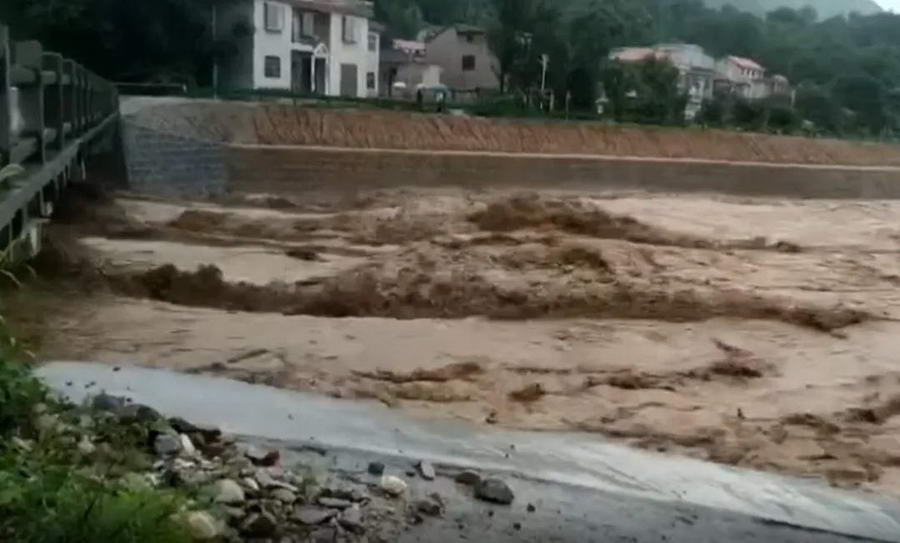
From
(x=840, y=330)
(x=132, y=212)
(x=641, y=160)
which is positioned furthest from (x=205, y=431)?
(x=641, y=160)

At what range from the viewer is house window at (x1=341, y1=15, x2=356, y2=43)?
56688mm

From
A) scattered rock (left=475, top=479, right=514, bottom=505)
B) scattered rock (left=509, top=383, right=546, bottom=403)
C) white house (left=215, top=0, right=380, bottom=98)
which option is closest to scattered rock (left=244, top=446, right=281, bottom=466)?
scattered rock (left=475, top=479, right=514, bottom=505)

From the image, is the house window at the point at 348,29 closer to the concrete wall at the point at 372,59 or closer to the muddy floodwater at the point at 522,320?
the concrete wall at the point at 372,59

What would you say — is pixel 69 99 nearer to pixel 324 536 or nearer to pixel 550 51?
pixel 324 536

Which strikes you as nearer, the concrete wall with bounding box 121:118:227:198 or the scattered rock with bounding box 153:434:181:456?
the scattered rock with bounding box 153:434:181:456

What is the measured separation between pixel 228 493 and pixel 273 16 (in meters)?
46.7

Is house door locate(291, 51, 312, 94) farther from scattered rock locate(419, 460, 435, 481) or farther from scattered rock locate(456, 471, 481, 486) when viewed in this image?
scattered rock locate(456, 471, 481, 486)

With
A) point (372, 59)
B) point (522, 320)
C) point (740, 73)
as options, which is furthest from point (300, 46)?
point (522, 320)

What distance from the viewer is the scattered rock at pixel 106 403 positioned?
7.10 metres

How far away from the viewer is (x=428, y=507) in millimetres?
5895

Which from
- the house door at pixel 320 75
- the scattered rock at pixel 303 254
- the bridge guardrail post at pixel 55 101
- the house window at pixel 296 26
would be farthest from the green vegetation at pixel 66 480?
the house door at pixel 320 75

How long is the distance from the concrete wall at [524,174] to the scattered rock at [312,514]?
26.5 metres

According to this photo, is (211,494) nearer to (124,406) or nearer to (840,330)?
(124,406)

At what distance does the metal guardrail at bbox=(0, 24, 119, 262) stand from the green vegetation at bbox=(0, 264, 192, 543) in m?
3.02
